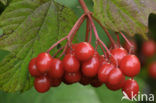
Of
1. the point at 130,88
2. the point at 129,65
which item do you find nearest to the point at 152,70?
the point at 130,88

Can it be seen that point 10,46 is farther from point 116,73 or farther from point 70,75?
point 116,73

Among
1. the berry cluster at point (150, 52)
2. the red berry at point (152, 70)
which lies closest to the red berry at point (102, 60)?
the berry cluster at point (150, 52)

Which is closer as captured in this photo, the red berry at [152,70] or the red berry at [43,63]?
the red berry at [43,63]

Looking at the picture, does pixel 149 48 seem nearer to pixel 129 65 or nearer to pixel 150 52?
pixel 150 52

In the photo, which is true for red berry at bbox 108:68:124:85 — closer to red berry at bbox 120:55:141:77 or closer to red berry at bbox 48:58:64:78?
red berry at bbox 120:55:141:77

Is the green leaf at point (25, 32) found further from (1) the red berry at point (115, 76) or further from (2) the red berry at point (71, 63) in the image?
(1) the red berry at point (115, 76)
